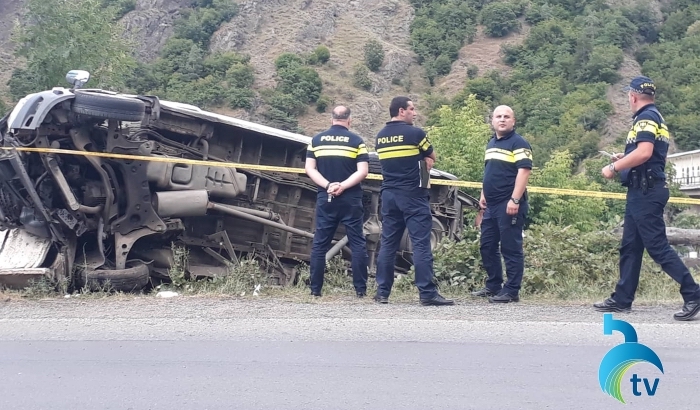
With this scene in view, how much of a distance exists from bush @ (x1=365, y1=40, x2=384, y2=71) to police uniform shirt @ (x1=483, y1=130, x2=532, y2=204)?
64.5 metres

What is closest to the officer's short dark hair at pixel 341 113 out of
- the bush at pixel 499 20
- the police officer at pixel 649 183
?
the police officer at pixel 649 183

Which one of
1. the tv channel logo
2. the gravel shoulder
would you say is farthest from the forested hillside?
the tv channel logo

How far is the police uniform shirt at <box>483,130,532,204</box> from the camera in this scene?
7461 mm

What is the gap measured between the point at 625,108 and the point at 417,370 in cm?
6509

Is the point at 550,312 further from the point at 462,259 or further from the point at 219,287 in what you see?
the point at 219,287

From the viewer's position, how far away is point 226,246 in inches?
395

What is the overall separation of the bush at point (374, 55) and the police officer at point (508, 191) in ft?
212

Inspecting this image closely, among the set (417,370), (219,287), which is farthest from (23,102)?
(417,370)

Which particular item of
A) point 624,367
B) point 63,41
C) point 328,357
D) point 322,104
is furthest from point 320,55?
point 624,367

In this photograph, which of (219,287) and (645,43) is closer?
(219,287)

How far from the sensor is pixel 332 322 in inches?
246

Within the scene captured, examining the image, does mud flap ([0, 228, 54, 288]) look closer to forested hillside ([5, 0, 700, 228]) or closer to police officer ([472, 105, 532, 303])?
police officer ([472, 105, 532, 303])

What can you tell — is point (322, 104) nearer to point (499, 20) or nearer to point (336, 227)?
point (499, 20)

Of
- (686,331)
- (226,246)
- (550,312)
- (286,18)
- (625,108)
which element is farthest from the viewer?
(286,18)
